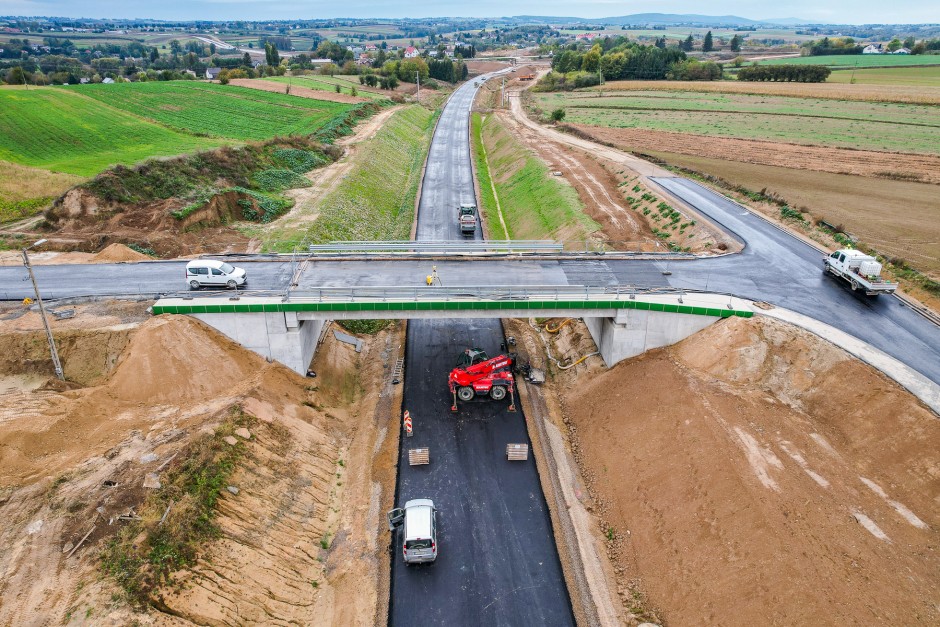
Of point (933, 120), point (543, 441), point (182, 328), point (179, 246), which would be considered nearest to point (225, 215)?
point (179, 246)

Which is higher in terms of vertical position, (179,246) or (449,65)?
(449,65)

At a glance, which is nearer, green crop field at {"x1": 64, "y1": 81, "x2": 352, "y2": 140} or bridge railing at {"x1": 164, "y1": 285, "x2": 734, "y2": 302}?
bridge railing at {"x1": 164, "y1": 285, "x2": 734, "y2": 302}

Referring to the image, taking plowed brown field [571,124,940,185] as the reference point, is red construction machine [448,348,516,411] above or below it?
A: below

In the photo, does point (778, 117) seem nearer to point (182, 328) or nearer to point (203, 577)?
point (182, 328)

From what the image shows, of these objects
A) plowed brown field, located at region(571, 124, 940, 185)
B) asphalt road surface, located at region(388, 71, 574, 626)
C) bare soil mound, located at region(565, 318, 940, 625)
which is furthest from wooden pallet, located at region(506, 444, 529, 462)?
plowed brown field, located at region(571, 124, 940, 185)

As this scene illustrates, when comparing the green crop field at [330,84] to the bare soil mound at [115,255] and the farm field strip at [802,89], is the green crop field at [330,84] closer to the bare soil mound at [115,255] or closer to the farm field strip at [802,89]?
the farm field strip at [802,89]

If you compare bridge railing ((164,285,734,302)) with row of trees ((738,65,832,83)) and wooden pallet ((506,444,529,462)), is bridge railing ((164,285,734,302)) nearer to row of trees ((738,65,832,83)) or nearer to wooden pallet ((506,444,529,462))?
wooden pallet ((506,444,529,462))

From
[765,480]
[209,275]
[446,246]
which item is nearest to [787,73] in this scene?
[446,246]
